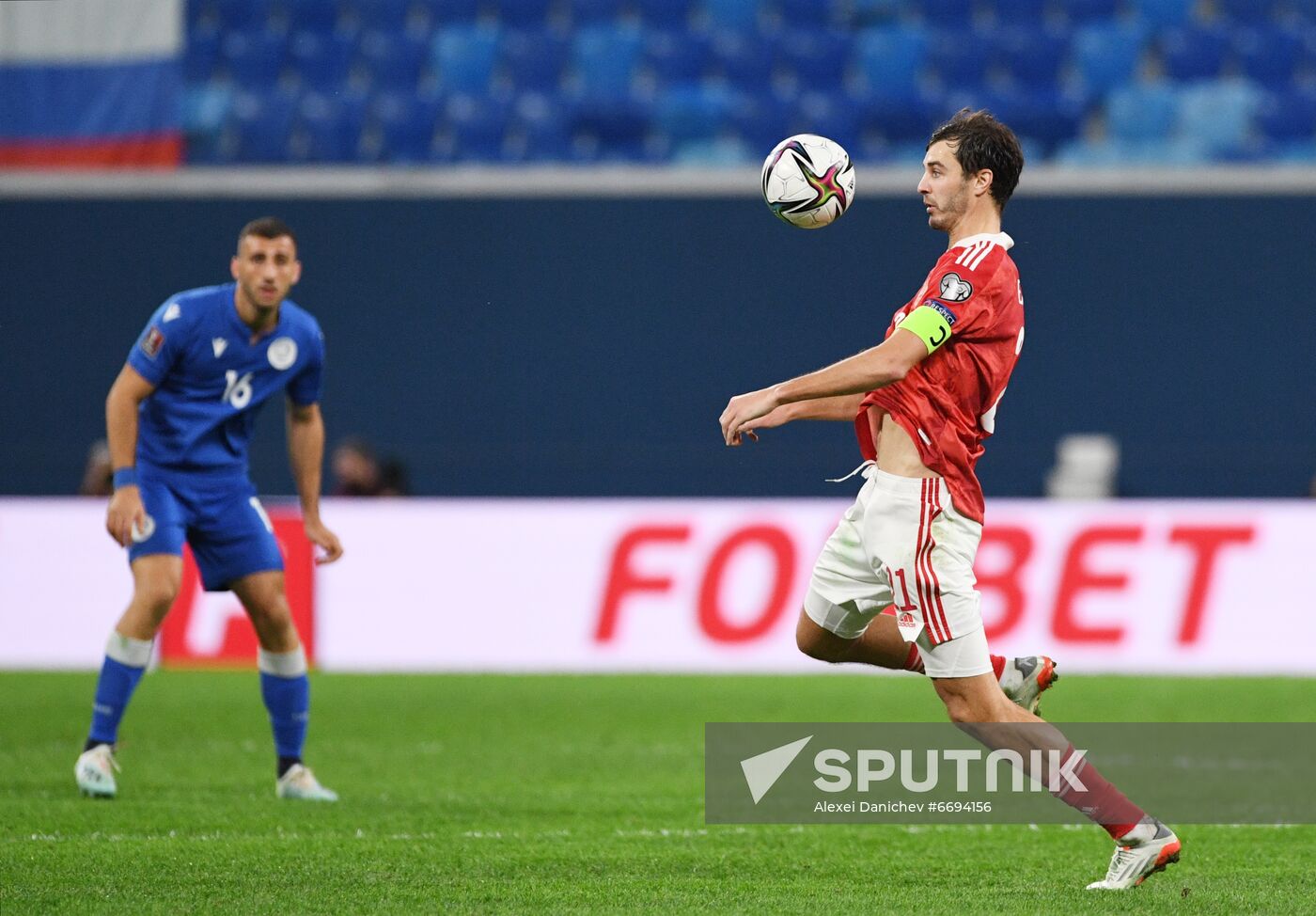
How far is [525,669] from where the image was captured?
12.1m

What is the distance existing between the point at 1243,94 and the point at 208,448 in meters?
10.8

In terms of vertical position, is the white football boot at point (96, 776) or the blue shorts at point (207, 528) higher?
the blue shorts at point (207, 528)

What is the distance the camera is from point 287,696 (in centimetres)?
686

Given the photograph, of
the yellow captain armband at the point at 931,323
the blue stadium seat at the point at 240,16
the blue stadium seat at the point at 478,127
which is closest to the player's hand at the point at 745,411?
the yellow captain armband at the point at 931,323

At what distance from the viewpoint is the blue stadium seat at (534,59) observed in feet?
51.4

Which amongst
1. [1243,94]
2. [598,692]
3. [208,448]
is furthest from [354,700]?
[1243,94]

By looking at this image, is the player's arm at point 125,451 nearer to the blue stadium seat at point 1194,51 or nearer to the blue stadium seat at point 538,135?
the blue stadium seat at point 538,135

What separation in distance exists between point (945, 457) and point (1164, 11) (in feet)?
38.2

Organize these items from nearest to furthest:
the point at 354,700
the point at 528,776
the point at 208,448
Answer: the point at 208,448 → the point at 528,776 → the point at 354,700

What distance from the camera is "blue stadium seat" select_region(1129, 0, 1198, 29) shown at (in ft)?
50.6

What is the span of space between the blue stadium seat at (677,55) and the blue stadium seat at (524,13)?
36.4 inches

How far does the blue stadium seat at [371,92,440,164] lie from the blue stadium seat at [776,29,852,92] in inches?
116

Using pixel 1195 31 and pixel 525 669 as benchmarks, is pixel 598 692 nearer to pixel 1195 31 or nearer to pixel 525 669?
pixel 525 669

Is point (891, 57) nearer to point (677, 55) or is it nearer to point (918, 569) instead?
point (677, 55)
